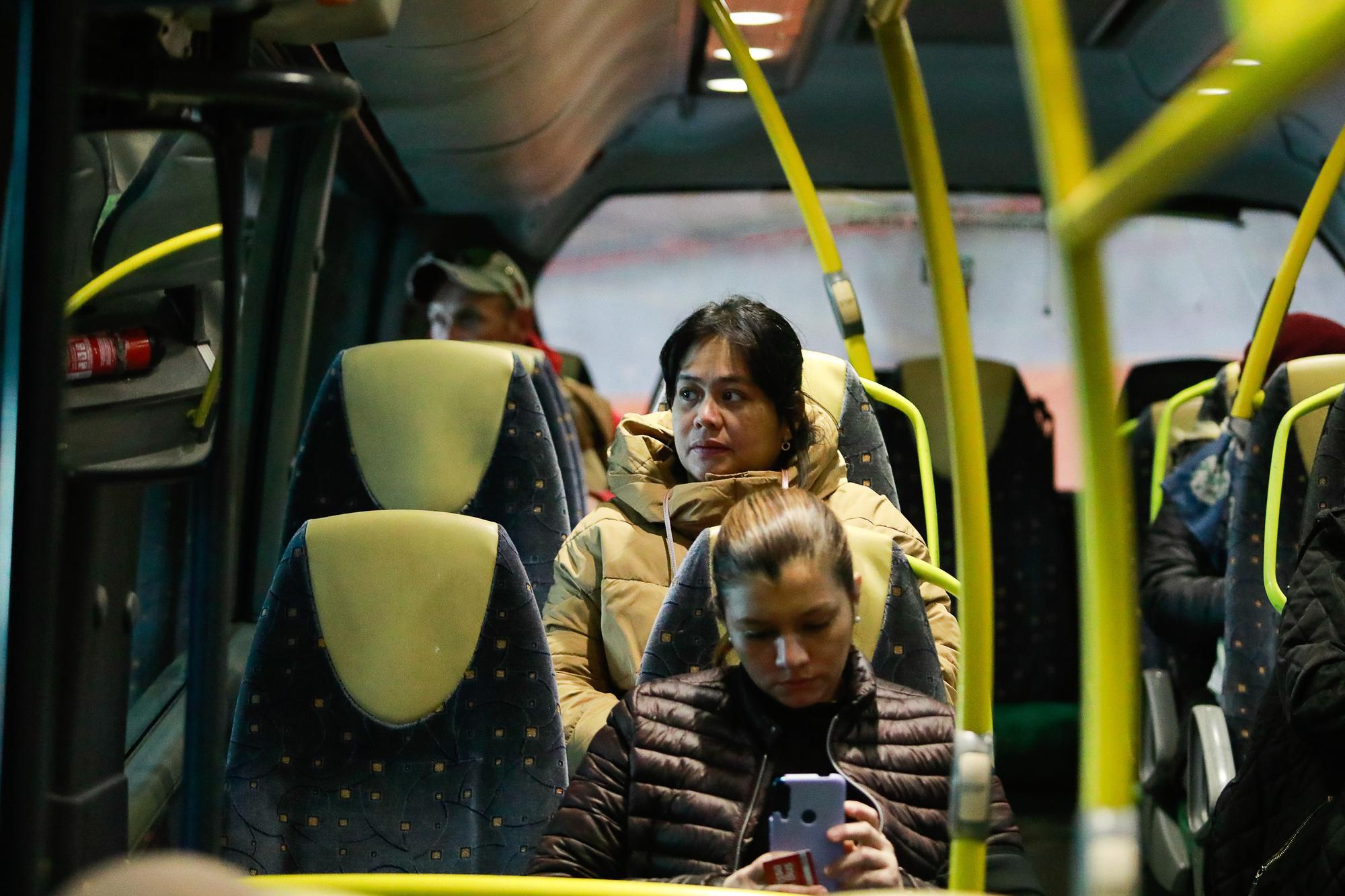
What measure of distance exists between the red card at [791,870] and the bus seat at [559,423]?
1.61m

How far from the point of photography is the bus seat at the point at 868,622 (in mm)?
1893

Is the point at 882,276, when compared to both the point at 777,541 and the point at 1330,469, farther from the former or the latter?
the point at 777,541

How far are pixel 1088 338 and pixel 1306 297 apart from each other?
2787 millimetres

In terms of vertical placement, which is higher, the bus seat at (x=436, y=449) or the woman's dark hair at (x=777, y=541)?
the bus seat at (x=436, y=449)

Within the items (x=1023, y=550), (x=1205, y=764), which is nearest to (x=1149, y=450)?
(x=1023, y=550)

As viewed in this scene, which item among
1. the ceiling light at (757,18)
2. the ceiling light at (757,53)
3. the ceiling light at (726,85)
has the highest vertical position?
the ceiling light at (726,85)

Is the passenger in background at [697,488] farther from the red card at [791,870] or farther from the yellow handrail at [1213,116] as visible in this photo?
the yellow handrail at [1213,116]

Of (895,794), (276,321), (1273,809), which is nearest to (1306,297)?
(1273,809)

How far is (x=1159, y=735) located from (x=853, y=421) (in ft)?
4.37

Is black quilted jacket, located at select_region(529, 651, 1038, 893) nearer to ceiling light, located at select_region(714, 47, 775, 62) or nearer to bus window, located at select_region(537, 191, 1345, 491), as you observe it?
ceiling light, located at select_region(714, 47, 775, 62)

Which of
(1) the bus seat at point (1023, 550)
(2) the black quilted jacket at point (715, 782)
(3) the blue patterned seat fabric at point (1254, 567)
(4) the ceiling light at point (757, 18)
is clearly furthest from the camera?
(1) the bus seat at point (1023, 550)

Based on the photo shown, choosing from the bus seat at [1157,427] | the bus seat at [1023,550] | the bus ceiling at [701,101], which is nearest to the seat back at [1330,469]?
the bus seat at [1157,427]

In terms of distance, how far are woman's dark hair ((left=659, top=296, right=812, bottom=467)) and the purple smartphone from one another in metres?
1.01

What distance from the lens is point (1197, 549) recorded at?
335 centimetres
